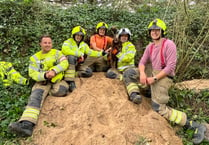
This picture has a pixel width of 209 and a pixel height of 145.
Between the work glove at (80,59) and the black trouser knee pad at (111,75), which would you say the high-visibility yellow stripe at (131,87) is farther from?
the work glove at (80,59)

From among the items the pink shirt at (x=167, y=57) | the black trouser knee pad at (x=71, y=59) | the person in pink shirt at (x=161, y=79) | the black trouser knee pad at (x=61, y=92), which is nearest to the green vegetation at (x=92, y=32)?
the person in pink shirt at (x=161, y=79)

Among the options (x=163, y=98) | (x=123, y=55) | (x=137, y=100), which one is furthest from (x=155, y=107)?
(x=123, y=55)

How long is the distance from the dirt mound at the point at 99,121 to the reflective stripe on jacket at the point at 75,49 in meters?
0.82

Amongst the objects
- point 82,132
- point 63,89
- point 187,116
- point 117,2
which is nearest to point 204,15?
point 117,2

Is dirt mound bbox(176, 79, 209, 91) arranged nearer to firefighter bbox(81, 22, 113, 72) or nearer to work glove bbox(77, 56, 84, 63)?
firefighter bbox(81, 22, 113, 72)

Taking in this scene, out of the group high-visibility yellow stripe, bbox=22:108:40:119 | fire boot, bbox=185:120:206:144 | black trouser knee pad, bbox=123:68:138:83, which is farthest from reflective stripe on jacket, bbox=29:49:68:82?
fire boot, bbox=185:120:206:144

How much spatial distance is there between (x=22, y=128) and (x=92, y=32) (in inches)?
150

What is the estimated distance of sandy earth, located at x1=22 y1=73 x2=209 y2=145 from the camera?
3633mm

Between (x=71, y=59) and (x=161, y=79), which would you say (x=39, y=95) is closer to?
(x=71, y=59)

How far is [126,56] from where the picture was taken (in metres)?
5.14

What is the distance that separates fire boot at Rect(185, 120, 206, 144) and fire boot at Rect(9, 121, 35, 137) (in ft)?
8.47

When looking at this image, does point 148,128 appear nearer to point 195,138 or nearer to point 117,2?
point 195,138

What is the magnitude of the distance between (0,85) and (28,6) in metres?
3.23

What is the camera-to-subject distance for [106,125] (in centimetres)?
388
